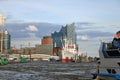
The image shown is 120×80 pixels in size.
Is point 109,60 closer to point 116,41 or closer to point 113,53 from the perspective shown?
point 113,53

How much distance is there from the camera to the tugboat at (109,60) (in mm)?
39375

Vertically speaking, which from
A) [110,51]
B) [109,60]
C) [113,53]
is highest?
[110,51]

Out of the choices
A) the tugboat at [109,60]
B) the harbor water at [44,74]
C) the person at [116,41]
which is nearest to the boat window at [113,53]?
the tugboat at [109,60]

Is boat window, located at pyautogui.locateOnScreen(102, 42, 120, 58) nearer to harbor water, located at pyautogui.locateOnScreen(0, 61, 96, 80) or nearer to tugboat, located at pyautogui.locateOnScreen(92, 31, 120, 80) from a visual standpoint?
tugboat, located at pyautogui.locateOnScreen(92, 31, 120, 80)

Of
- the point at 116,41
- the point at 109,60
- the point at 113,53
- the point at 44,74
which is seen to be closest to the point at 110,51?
the point at 113,53

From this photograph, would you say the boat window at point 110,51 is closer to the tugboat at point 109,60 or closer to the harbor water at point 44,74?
the tugboat at point 109,60

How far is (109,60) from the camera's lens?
132ft

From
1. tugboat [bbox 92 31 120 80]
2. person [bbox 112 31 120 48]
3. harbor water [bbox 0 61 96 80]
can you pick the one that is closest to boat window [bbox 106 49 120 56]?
tugboat [bbox 92 31 120 80]

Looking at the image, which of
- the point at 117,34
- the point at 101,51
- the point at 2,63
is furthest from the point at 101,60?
the point at 2,63

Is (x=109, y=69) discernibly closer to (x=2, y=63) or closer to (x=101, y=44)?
(x=101, y=44)

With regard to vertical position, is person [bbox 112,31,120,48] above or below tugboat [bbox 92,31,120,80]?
above

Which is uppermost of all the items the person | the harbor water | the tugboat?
the person

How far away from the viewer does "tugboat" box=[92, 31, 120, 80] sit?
129 feet

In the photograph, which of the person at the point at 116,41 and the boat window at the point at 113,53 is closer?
the boat window at the point at 113,53
